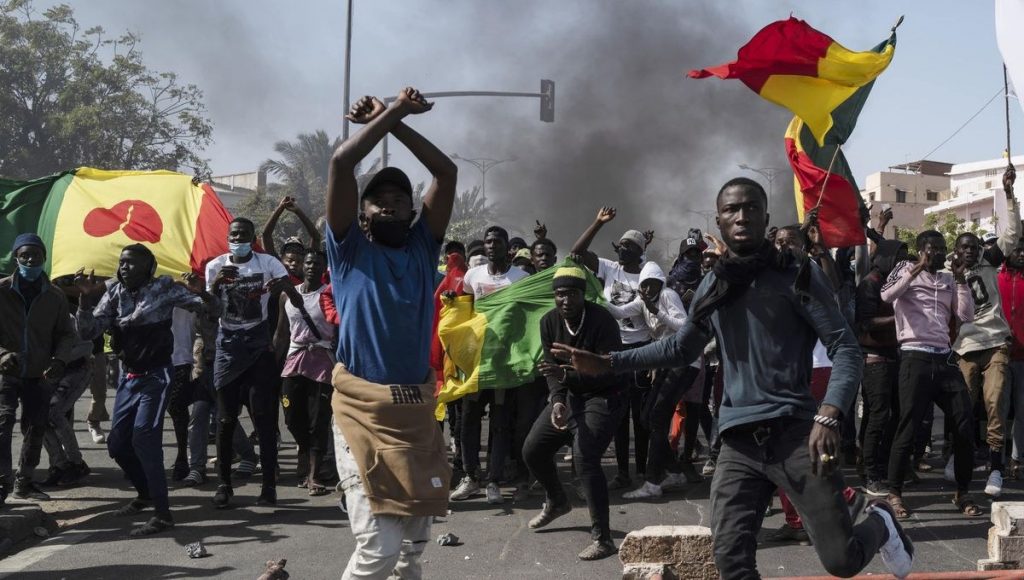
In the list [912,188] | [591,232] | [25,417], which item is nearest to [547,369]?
[591,232]

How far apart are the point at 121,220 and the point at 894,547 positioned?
25.9 ft

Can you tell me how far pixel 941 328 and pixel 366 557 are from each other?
515cm

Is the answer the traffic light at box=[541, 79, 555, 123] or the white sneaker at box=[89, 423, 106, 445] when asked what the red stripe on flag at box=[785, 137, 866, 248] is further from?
the traffic light at box=[541, 79, 555, 123]

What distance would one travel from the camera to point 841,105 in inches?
280

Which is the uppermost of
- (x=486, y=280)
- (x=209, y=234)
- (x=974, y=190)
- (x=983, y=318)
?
(x=974, y=190)

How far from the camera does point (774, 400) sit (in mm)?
4172

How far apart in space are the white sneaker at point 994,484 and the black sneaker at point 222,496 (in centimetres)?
560

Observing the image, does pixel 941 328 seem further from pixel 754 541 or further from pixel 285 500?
pixel 285 500

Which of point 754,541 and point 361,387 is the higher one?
point 361,387

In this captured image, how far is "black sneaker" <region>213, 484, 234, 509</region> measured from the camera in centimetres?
784

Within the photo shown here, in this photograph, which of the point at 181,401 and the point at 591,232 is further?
the point at 181,401

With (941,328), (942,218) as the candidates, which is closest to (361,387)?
(941,328)

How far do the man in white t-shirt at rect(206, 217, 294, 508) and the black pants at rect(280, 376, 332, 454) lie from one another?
23 centimetres

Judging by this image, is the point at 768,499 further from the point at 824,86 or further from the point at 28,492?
the point at 28,492
